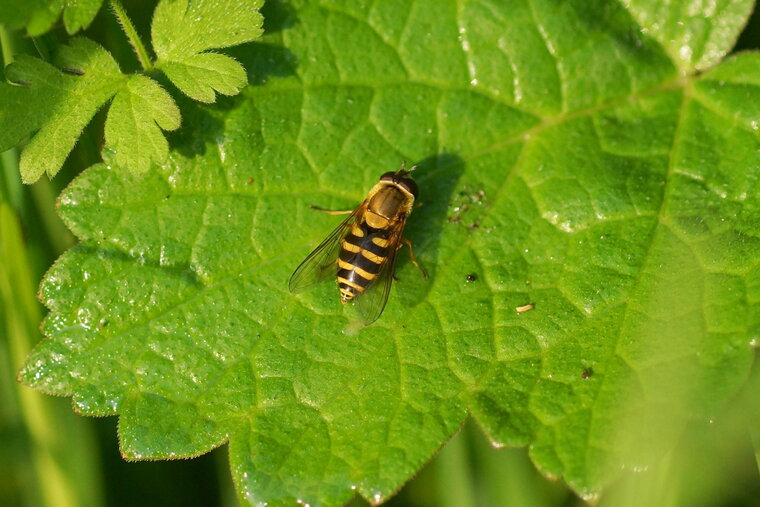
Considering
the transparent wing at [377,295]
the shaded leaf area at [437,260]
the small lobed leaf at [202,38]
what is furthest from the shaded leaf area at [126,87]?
the transparent wing at [377,295]

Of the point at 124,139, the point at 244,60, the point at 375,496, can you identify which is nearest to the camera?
the point at 375,496

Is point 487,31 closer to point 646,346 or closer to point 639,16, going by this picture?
point 639,16

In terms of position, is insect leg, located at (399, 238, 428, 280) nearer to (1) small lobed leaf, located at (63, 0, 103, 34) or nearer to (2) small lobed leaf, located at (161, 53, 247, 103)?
(2) small lobed leaf, located at (161, 53, 247, 103)

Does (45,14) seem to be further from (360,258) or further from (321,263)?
(360,258)

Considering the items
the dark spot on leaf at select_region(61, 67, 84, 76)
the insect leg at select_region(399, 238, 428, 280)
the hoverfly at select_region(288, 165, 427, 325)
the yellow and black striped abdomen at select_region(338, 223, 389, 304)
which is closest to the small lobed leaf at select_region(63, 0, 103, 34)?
the dark spot on leaf at select_region(61, 67, 84, 76)

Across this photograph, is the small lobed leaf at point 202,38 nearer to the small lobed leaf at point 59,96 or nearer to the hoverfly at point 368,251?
the small lobed leaf at point 59,96

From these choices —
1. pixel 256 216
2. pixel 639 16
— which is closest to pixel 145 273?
pixel 256 216

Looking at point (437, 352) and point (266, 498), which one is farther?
point (437, 352)
